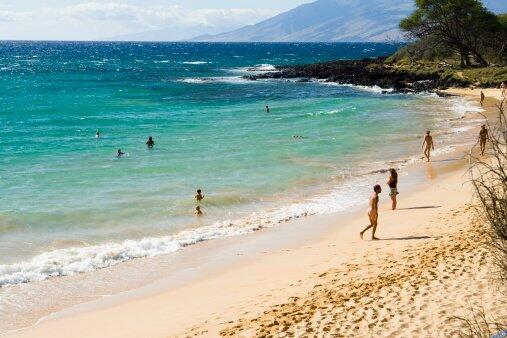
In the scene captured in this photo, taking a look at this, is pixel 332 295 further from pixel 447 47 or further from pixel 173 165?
pixel 447 47

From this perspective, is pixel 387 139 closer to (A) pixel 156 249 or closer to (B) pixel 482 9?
(A) pixel 156 249

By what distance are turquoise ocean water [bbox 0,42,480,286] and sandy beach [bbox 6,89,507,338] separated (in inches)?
126

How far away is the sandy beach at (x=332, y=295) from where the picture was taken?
882cm

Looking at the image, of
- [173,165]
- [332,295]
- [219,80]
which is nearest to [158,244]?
[332,295]

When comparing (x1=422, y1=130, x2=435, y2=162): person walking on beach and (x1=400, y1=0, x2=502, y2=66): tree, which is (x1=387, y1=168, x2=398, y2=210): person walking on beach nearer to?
(x1=422, y1=130, x2=435, y2=162): person walking on beach

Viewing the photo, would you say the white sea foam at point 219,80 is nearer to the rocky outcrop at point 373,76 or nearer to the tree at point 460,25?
the rocky outcrop at point 373,76

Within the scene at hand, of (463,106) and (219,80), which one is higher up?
(219,80)

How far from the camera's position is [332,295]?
1017cm

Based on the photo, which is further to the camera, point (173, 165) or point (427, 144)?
point (173, 165)

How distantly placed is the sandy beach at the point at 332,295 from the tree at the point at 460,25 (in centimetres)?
5290

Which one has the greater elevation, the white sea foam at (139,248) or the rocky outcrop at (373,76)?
the rocky outcrop at (373,76)

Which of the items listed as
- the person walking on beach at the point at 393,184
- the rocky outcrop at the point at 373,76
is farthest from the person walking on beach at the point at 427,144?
the rocky outcrop at the point at 373,76

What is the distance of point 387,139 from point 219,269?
2138 cm

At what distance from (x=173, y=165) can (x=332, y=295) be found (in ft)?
58.2
